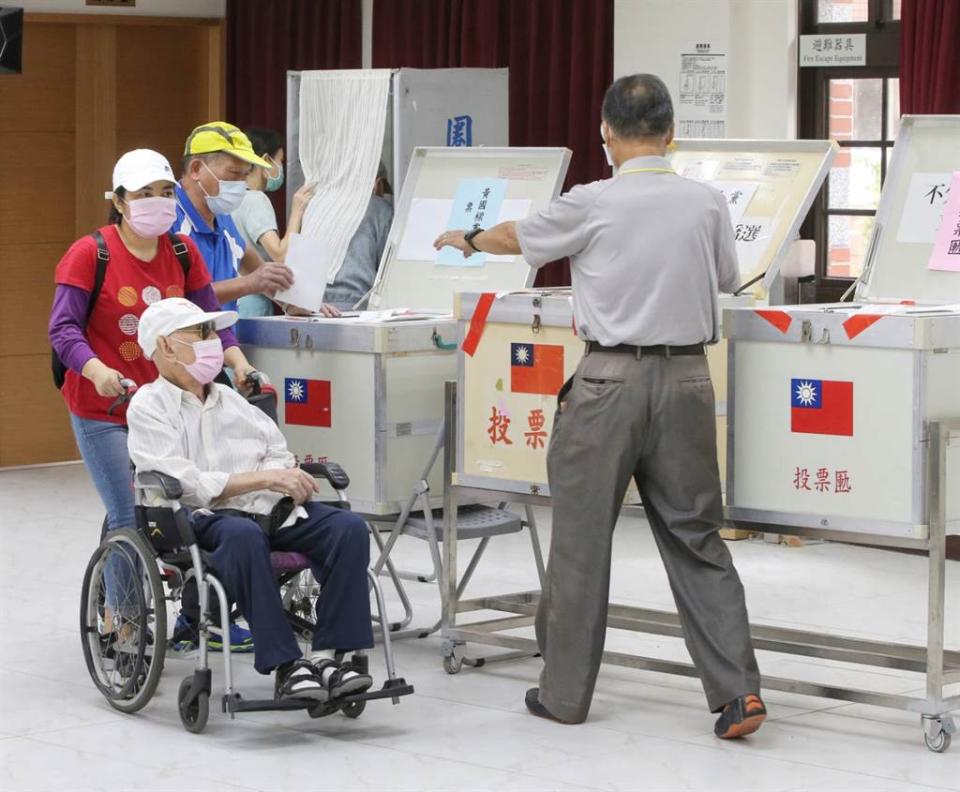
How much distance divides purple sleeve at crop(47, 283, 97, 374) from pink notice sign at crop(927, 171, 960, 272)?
7.42 feet

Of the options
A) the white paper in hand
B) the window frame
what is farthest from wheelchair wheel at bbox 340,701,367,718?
the window frame

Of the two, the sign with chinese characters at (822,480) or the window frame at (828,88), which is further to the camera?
the window frame at (828,88)

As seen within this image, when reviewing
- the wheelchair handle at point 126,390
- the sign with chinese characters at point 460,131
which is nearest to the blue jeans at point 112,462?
the wheelchair handle at point 126,390

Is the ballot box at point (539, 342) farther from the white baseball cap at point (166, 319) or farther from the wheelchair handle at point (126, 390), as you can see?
the wheelchair handle at point (126, 390)

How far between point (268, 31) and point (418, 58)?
997 mm

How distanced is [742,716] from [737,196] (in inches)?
62.0

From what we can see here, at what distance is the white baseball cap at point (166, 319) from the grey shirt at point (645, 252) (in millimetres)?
893

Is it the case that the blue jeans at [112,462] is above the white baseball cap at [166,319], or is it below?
below

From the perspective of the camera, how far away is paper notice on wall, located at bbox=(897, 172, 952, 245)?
503 centimetres

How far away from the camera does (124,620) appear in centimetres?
473

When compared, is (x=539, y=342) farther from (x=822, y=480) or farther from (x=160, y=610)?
(x=160, y=610)

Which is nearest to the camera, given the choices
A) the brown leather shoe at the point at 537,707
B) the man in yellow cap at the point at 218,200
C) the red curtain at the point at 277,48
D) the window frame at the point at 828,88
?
the brown leather shoe at the point at 537,707

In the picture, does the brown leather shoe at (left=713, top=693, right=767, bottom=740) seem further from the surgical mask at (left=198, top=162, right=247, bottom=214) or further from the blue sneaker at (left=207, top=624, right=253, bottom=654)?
the surgical mask at (left=198, top=162, right=247, bottom=214)

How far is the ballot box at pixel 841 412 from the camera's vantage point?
429cm
